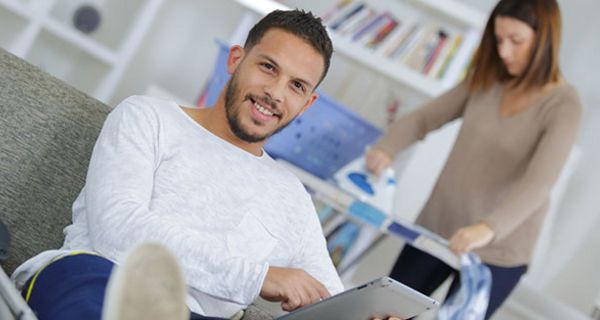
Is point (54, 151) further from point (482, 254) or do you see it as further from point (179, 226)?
point (482, 254)

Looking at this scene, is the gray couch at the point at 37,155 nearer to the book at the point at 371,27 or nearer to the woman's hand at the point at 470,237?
the woman's hand at the point at 470,237

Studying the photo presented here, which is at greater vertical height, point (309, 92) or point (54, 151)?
point (309, 92)

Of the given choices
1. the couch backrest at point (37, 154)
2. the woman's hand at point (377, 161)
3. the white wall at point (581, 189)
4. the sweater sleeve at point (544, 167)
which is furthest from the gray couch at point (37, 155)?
the white wall at point (581, 189)

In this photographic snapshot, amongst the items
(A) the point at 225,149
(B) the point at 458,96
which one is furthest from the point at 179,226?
(B) the point at 458,96

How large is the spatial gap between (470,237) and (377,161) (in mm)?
392

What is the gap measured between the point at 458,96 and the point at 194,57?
1529mm

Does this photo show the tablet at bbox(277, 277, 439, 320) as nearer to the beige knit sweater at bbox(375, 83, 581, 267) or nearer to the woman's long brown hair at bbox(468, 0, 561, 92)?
the beige knit sweater at bbox(375, 83, 581, 267)

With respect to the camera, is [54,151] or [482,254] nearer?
[54,151]

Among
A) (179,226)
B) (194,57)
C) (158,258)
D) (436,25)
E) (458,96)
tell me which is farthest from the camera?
(194,57)

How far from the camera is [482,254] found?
1.97 meters

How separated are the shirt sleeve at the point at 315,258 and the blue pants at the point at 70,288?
0.21 m

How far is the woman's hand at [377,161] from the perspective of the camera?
2.05 metres

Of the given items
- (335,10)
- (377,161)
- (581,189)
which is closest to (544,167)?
(377,161)

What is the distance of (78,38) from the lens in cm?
312
